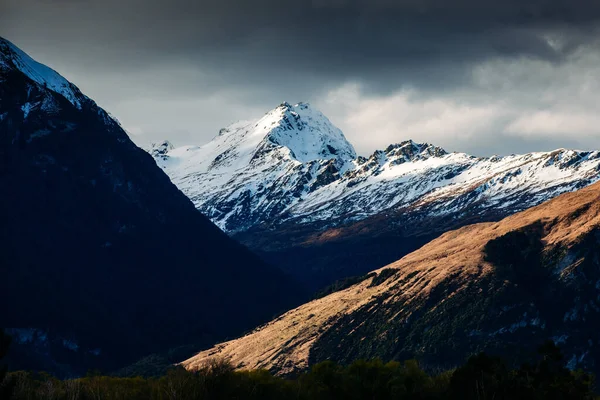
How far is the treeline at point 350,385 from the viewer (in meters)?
113

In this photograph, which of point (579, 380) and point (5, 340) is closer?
point (5, 340)

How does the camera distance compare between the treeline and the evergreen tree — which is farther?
the treeline

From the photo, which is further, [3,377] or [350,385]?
[350,385]

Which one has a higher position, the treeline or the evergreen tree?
Result: the evergreen tree

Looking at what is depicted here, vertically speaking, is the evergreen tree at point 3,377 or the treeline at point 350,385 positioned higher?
the evergreen tree at point 3,377

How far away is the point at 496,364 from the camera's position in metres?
130

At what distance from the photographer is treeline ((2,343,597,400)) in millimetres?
113312

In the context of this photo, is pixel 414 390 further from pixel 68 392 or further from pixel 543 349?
pixel 68 392

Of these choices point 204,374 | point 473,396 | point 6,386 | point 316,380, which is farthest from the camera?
point 316,380

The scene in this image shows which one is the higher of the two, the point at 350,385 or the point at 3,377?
the point at 3,377

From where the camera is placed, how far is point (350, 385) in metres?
129

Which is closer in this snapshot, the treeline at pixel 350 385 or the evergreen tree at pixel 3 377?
the evergreen tree at pixel 3 377

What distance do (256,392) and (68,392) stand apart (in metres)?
30.5

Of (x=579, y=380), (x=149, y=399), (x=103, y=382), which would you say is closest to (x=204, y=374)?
(x=149, y=399)
